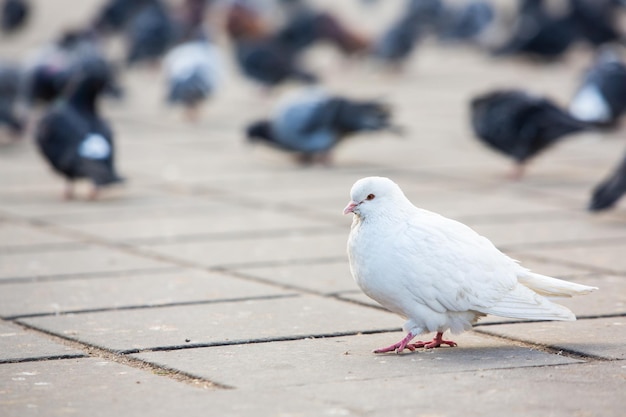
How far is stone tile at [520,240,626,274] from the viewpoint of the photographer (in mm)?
6656

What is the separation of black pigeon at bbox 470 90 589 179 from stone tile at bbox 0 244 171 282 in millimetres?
4270

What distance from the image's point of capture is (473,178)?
33.9 feet

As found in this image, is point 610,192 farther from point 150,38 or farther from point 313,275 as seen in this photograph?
point 150,38

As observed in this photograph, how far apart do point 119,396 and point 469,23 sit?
21.1 metres

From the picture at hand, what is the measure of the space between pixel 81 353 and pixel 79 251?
257 cm

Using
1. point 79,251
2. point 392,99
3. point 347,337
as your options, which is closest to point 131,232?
point 79,251

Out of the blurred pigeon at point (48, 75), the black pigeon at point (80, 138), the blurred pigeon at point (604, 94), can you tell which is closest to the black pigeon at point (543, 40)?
the blurred pigeon at point (604, 94)

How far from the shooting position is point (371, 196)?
4840 mm

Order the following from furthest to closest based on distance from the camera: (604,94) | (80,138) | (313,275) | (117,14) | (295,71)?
(117,14), (295,71), (604,94), (80,138), (313,275)

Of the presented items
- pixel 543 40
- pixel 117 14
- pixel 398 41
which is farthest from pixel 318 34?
pixel 117 14

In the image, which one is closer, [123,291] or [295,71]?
[123,291]

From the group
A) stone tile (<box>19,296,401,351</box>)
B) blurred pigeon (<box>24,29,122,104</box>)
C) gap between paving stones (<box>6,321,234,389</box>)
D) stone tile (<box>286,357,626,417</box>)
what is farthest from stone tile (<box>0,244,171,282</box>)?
blurred pigeon (<box>24,29,122,104</box>)

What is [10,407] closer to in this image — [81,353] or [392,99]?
[81,353]

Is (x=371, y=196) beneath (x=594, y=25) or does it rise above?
beneath
